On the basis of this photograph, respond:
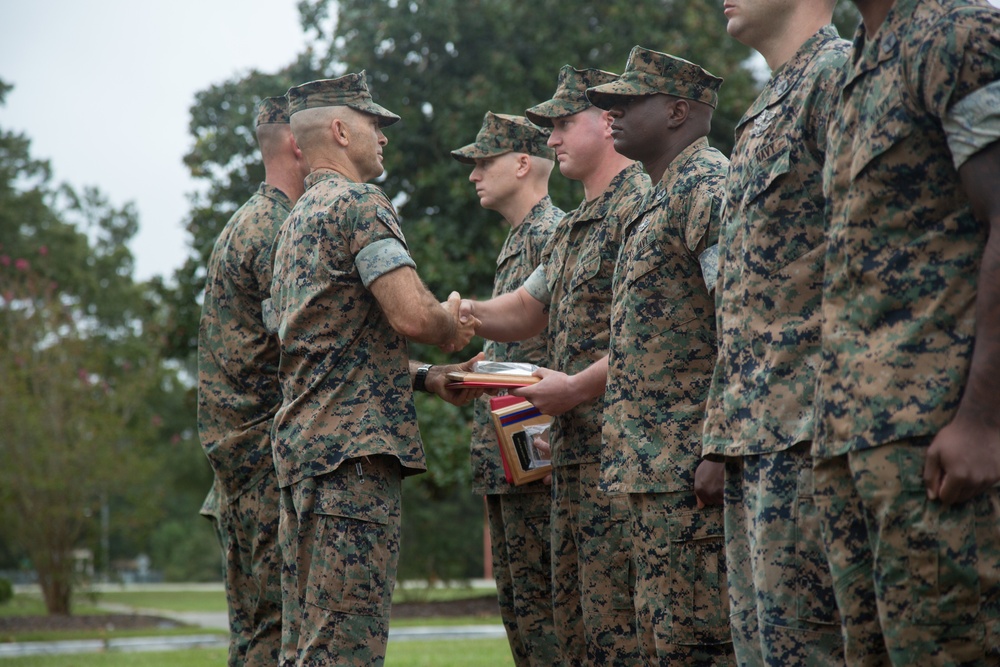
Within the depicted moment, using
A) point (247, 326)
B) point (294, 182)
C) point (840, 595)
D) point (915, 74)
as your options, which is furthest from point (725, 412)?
point (294, 182)

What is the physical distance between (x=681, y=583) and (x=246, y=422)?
8.61 ft

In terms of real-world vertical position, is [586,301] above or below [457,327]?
above

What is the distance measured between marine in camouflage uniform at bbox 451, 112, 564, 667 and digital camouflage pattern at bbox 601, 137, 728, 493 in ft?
5.34

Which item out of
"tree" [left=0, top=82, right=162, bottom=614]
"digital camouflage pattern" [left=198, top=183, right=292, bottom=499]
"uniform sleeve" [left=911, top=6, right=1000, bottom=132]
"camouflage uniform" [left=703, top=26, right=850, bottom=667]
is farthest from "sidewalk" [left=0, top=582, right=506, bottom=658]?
"uniform sleeve" [left=911, top=6, right=1000, bottom=132]

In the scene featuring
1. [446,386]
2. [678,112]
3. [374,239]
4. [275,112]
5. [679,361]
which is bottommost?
[679,361]

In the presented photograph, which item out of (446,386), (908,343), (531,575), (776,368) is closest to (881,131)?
(908,343)

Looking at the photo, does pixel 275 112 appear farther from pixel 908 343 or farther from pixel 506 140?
pixel 908 343

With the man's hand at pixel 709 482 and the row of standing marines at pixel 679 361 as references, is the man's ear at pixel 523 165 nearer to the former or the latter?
the row of standing marines at pixel 679 361

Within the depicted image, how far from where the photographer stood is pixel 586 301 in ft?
15.9

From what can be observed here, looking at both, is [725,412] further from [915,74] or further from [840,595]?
[915,74]

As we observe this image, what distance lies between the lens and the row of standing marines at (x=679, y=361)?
221 centimetres

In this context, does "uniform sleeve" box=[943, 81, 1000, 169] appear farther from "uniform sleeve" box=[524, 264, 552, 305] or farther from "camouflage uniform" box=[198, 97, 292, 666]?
"camouflage uniform" box=[198, 97, 292, 666]

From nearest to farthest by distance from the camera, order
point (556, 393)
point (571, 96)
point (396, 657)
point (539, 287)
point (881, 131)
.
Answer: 1. point (881, 131)
2. point (556, 393)
3. point (539, 287)
4. point (571, 96)
5. point (396, 657)

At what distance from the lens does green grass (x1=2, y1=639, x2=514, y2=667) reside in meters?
8.50
